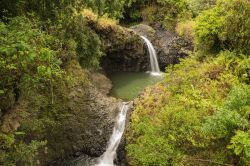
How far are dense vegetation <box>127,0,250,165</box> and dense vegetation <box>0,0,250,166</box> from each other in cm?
2

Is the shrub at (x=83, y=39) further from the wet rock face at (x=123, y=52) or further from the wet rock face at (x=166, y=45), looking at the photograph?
the wet rock face at (x=166, y=45)

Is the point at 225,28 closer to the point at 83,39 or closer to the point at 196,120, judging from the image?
the point at 196,120

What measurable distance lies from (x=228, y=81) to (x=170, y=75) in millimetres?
1815

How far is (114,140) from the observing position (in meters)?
12.1

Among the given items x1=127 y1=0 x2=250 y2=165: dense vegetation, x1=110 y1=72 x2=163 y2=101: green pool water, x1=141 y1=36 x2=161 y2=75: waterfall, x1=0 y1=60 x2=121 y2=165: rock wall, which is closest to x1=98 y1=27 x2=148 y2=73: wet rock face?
x1=141 y1=36 x2=161 y2=75: waterfall

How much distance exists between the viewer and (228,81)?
366 inches

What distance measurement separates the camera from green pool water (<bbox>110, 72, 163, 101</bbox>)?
1581 centimetres

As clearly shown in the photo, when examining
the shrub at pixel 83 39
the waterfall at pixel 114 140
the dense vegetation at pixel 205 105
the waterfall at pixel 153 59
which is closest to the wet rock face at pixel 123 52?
the waterfall at pixel 153 59

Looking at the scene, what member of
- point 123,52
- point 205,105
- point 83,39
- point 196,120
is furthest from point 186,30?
point 196,120

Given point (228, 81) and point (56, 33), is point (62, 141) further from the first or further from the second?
point (228, 81)

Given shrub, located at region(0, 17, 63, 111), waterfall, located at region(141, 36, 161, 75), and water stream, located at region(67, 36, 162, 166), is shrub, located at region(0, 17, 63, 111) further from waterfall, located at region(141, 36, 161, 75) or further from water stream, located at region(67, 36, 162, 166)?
waterfall, located at region(141, 36, 161, 75)

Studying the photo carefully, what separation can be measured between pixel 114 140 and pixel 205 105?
4.54 m

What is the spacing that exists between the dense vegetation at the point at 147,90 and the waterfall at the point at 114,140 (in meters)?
1.24

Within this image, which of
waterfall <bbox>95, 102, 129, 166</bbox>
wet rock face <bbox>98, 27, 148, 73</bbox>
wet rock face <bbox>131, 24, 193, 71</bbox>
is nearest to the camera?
waterfall <bbox>95, 102, 129, 166</bbox>
